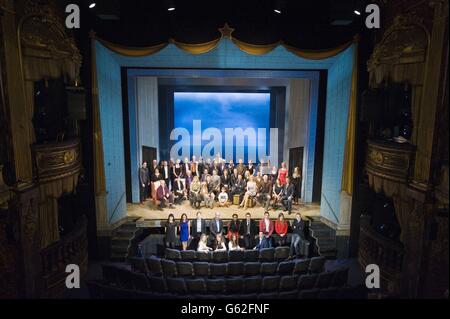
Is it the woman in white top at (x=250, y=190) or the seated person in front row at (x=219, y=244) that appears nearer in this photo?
the seated person in front row at (x=219, y=244)

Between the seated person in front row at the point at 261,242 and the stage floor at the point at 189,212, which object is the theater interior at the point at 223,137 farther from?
the seated person in front row at the point at 261,242

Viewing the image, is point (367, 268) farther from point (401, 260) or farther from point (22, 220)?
point (22, 220)

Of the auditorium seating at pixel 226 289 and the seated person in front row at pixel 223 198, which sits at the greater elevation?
the seated person in front row at pixel 223 198

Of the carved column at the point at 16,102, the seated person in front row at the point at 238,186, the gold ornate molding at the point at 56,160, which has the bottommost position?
the seated person in front row at the point at 238,186

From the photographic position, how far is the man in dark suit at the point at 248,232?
8289 millimetres

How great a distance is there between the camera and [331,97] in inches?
377

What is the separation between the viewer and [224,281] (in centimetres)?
642

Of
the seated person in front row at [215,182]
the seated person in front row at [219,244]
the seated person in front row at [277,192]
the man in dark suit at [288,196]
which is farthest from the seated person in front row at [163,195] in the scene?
the man in dark suit at [288,196]

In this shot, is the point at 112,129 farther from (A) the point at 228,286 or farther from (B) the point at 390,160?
(B) the point at 390,160

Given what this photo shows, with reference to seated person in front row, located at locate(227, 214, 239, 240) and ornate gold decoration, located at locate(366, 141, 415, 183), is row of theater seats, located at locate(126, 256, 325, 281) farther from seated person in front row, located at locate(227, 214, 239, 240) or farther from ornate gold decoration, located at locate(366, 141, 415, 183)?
ornate gold decoration, located at locate(366, 141, 415, 183)

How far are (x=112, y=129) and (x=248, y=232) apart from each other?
4.28 metres

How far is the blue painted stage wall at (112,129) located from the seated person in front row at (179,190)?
4.64 feet

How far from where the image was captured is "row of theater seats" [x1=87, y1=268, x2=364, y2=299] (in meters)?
6.21

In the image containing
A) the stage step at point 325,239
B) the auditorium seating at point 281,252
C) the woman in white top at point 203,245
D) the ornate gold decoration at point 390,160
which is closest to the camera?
the ornate gold decoration at point 390,160
